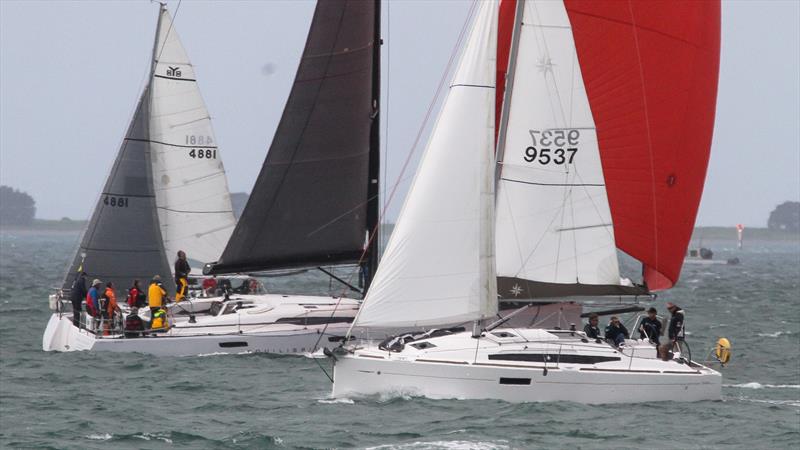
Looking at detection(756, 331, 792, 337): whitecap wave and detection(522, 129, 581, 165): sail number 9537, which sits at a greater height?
detection(522, 129, 581, 165): sail number 9537

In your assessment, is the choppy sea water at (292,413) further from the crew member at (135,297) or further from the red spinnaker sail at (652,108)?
the red spinnaker sail at (652,108)

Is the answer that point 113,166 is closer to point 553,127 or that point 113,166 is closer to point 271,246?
point 271,246

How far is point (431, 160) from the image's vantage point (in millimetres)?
23641

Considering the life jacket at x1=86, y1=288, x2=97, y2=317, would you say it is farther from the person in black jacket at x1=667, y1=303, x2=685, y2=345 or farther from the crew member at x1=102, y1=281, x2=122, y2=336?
the person in black jacket at x1=667, y1=303, x2=685, y2=345

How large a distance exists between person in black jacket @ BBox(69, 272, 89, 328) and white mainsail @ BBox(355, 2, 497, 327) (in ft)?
36.6

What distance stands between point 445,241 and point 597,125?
4.48 meters

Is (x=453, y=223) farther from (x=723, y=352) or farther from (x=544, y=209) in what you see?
(x=723, y=352)

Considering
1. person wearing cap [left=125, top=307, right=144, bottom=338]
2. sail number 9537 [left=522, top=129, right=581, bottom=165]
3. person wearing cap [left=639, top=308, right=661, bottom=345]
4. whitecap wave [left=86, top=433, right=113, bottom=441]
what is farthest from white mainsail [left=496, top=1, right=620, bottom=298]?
person wearing cap [left=125, top=307, right=144, bottom=338]

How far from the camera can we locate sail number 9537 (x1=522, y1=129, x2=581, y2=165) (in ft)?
81.5

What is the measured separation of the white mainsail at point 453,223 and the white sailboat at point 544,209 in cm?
2

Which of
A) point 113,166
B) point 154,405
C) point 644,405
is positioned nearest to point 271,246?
point 113,166

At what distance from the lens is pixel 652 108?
2648cm

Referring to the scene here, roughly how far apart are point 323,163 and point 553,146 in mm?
8095

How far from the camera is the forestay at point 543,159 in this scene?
24.8 metres
